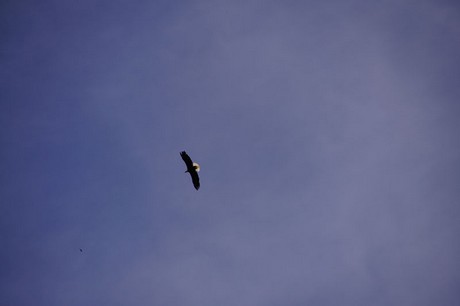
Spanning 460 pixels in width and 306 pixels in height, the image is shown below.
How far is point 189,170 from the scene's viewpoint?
27.3 m
